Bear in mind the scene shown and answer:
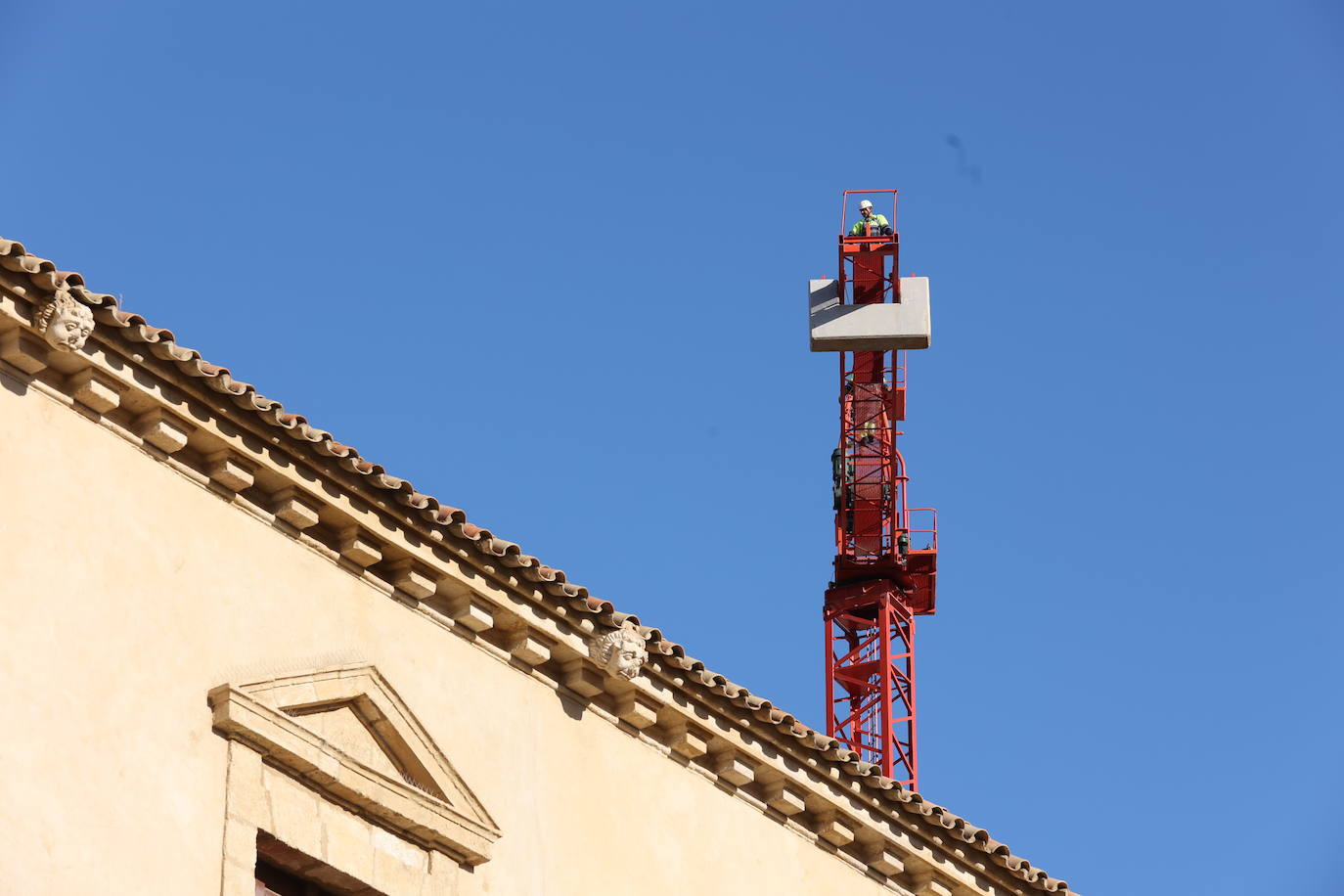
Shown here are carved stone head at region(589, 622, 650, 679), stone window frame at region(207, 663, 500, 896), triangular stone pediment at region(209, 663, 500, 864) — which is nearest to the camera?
stone window frame at region(207, 663, 500, 896)

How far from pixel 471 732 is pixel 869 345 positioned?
23117mm

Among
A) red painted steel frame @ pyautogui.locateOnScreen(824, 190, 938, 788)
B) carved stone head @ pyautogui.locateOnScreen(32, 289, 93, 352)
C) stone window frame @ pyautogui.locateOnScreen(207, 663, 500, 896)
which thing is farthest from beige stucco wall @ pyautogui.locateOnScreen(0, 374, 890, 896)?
red painted steel frame @ pyautogui.locateOnScreen(824, 190, 938, 788)

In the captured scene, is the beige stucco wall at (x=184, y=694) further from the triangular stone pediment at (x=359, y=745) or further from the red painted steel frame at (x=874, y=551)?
the red painted steel frame at (x=874, y=551)

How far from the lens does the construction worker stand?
129 ft

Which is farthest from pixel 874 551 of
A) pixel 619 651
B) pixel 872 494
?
pixel 619 651

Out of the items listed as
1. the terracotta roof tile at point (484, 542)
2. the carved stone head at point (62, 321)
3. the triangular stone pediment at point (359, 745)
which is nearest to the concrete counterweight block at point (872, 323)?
the terracotta roof tile at point (484, 542)

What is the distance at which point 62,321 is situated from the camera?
14047 mm

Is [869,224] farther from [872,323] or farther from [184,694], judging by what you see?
[184,694]

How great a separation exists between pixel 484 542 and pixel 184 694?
2.57 m

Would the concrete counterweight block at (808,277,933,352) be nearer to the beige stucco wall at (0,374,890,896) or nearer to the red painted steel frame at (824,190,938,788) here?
the red painted steel frame at (824,190,938,788)

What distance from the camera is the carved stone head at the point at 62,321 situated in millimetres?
14039

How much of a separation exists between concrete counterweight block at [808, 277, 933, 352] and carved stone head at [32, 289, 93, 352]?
24.7 m

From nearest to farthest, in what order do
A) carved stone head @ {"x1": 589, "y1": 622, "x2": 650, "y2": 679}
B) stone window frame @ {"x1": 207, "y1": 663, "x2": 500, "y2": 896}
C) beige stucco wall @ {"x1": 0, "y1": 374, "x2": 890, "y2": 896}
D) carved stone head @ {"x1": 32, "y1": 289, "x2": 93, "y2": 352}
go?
beige stucco wall @ {"x1": 0, "y1": 374, "x2": 890, "y2": 896} → carved stone head @ {"x1": 32, "y1": 289, "x2": 93, "y2": 352} → stone window frame @ {"x1": 207, "y1": 663, "x2": 500, "y2": 896} → carved stone head @ {"x1": 589, "y1": 622, "x2": 650, "y2": 679}

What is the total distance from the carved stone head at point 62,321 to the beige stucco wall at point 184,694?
315mm
